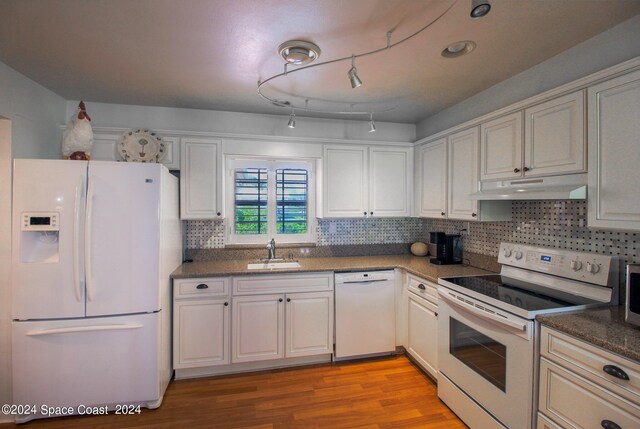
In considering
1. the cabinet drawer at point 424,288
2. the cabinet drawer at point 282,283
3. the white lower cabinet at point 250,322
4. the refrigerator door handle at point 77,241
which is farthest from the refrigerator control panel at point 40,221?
the cabinet drawer at point 424,288

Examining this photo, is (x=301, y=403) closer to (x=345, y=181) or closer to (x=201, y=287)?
(x=201, y=287)

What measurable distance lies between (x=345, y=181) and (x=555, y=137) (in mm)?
1790

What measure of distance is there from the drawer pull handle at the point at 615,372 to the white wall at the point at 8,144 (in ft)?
11.3

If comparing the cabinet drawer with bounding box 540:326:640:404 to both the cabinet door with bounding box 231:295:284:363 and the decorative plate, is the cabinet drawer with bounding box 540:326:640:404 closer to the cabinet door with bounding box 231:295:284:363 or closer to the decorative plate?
the cabinet door with bounding box 231:295:284:363

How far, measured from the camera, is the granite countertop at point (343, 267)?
98.9 inches

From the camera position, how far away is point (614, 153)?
1.49 m

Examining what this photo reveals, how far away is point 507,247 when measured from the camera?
2.29m

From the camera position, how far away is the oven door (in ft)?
5.18

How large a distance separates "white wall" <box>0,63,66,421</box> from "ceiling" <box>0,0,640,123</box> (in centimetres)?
13

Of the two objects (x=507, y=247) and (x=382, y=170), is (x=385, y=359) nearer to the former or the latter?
(x=507, y=247)

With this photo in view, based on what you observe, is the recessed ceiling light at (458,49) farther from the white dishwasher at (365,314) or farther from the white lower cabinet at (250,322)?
the white lower cabinet at (250,322)

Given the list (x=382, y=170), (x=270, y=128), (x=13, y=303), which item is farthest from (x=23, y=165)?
(x=382, y=170)

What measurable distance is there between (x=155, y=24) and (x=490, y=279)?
2.77 meters

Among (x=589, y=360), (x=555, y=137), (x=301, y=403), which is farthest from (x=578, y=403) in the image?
(x=301, y=403)
